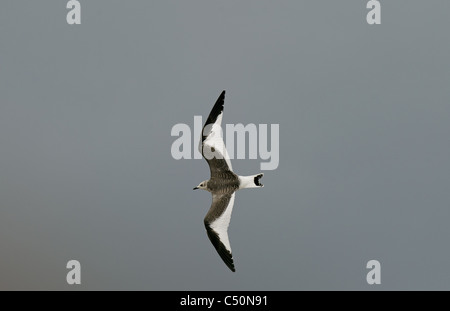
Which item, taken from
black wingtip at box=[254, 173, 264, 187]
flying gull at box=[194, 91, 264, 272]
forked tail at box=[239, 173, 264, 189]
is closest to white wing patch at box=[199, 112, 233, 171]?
flying gull at box=[194, 91, 264, 272]

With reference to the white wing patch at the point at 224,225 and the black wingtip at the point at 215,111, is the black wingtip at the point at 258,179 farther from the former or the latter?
the black wingtip at the point at 215,111

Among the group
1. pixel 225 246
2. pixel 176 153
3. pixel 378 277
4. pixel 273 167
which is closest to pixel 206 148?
pixel 176 153

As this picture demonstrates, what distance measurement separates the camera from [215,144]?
1695 cm

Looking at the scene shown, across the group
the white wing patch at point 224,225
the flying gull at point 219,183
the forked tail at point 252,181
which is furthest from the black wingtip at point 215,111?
the white wing patch at point 224,225

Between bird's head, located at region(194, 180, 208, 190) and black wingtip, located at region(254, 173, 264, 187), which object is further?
bird's head, located at region(194, 180, 208, 190)

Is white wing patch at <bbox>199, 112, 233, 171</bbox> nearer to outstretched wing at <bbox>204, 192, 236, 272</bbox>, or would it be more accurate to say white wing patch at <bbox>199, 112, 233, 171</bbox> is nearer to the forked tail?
the forked tail

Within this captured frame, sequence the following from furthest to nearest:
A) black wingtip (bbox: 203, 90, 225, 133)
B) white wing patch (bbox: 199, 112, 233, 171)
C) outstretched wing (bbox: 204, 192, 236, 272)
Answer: outstretched wing (bbox: 204, 192, 236, 272)
black wingtip (bbox: 203, 90, 225, 133)
white wing patch (bbox: 199, 112, 233, 171)

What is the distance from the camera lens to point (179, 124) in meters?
16.9

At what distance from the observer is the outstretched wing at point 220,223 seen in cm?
1784

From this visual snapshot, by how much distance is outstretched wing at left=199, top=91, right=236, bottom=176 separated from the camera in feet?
55.2

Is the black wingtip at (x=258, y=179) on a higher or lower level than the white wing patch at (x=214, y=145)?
lower

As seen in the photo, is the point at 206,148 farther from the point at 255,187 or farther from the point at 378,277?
the point at 378,277

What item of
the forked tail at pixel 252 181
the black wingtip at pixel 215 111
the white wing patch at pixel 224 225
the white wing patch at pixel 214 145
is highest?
the black wingtip at pixel 215 111
